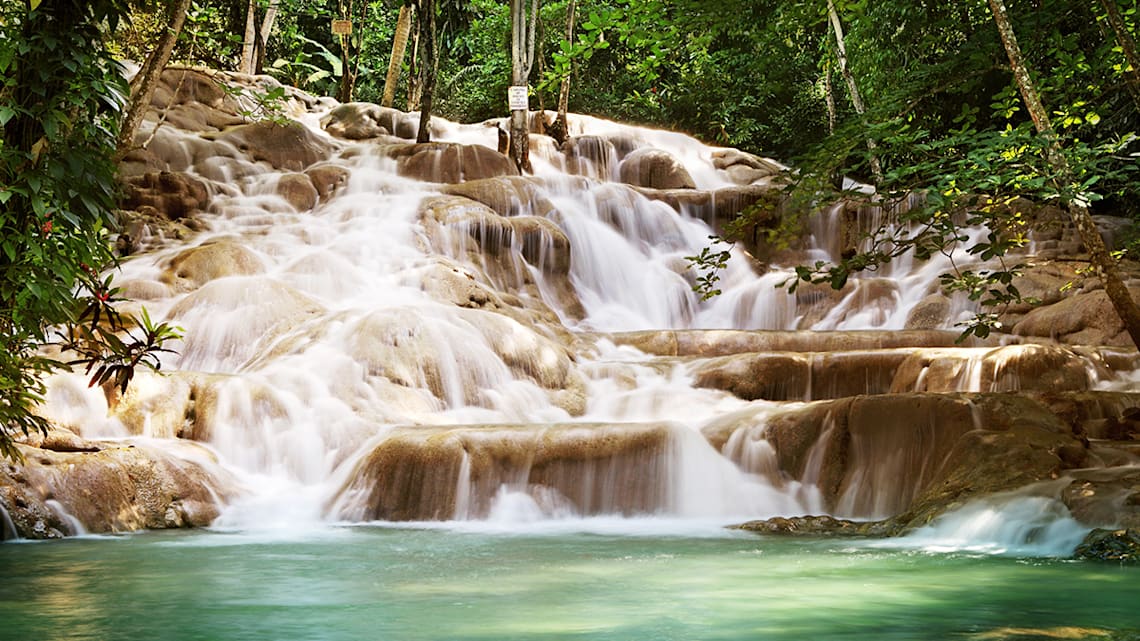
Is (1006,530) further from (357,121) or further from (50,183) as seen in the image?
(357,121)

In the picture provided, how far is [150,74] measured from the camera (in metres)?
9.61

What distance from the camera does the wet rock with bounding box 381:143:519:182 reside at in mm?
18203

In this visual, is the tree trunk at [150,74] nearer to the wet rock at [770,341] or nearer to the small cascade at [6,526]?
the small cascade at [6,526]

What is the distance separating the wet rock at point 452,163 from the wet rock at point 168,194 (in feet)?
12.1

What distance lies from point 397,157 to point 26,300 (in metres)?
15.4

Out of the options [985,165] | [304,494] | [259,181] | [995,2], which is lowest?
[304,494]

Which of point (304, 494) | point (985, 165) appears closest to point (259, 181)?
point (304, 494)

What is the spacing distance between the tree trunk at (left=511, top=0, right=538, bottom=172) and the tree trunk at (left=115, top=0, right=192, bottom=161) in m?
8.40

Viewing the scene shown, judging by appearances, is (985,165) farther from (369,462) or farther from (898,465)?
(369,462)

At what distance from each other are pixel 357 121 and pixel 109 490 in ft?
51.9

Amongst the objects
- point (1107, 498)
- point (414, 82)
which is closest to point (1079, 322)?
point (1107, 498)

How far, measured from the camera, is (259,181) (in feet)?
55.2

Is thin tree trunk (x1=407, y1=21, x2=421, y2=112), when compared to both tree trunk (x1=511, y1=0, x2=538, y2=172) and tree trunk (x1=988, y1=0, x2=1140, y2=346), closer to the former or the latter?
tree trunk (x1=511, y1=0, x2=538, y2=172)

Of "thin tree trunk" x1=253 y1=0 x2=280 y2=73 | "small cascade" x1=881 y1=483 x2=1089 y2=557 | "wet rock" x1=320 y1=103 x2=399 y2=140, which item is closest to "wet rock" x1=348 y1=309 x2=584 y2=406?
"small cascade" x1=881 y1=483 x2=1089 y2=557
